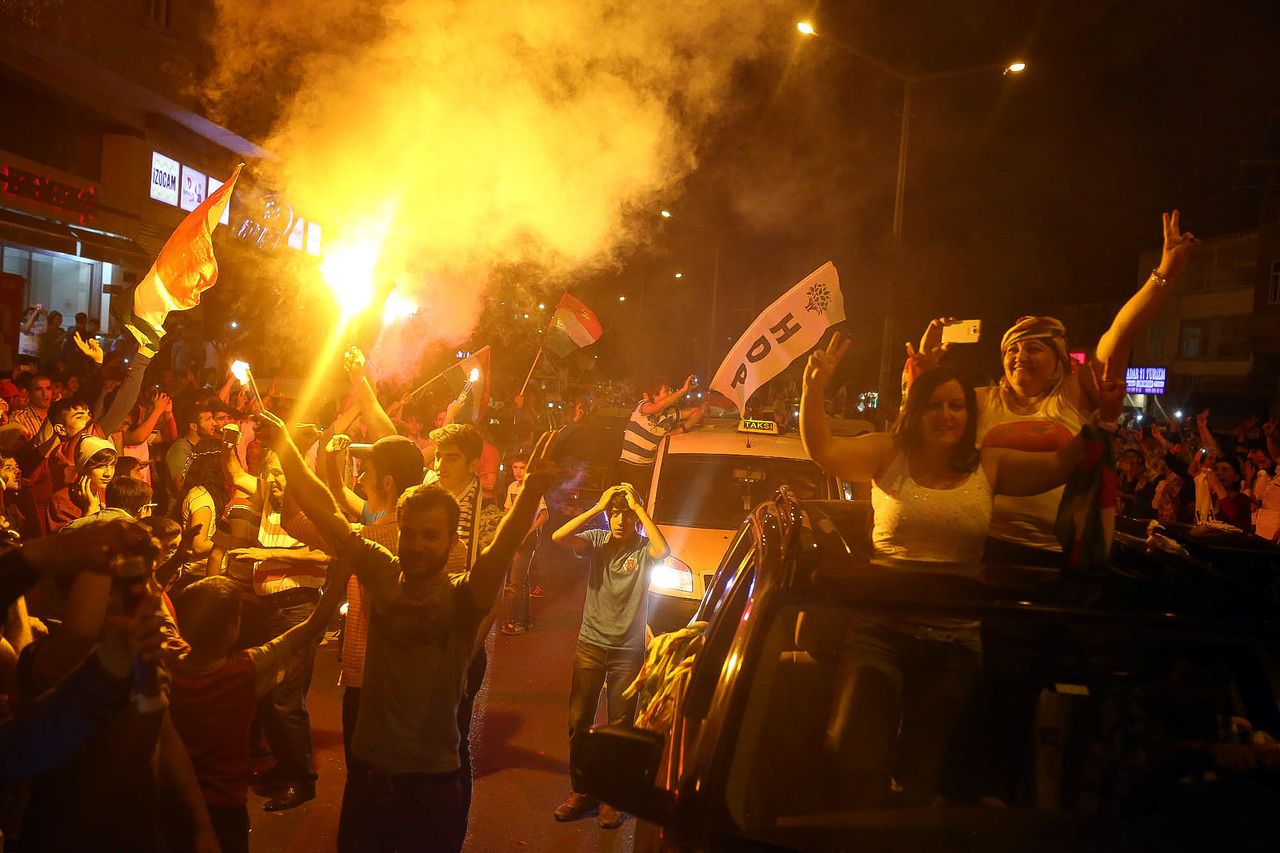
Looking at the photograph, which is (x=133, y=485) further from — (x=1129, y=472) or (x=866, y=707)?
(x=1129, y=472)

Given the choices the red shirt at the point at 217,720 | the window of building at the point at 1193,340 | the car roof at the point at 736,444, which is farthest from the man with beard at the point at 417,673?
the window of building at the point at 1193,340

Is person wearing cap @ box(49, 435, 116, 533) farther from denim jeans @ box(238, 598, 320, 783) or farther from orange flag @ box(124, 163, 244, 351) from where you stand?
denim jeans @ box(238, 598, 320, 783)

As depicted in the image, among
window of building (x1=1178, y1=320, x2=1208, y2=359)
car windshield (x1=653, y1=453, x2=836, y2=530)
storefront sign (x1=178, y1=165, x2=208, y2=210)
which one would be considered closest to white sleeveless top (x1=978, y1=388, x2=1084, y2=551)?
car windshield (x1=653, y1=453, x2=836, y2=530)

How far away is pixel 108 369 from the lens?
35.5ft

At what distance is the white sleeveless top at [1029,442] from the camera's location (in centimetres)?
329

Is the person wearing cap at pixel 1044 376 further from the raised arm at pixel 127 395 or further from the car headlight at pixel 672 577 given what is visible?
the raised arm at pixel 127 395

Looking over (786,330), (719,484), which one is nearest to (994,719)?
(719,484)

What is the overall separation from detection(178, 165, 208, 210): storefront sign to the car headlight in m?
16.9

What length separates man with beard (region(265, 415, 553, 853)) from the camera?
3.22 metres

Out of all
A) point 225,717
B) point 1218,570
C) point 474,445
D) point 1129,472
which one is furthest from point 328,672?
point 1129,472

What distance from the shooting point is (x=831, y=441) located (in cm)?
347

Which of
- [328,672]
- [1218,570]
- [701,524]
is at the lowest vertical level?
[328,672]

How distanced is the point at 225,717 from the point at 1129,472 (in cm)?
1315

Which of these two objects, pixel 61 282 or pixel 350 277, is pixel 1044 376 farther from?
pixel 61 282
